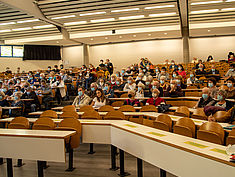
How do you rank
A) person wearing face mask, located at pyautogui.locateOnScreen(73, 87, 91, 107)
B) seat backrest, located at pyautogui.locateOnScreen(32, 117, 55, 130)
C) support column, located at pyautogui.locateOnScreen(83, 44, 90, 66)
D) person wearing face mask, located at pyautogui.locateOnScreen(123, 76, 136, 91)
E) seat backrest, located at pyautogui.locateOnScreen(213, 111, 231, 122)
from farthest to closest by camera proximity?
support column, located at pyautogui.locateOnScreen(83, 44, 90, 66) → person wearing face mask, located at pyautogui.locateOnScreen(123, 76, 136, 91) → person wearing face mask, located at pyautogui.locateOnScreen(73, 87, 91, 107) → seat backrest, located at pyautogui.locateOnScreen(32, 117, 55, 130) → seat backrest, located at pyautogui.locateOnScreen(213, 111, 231, 122)

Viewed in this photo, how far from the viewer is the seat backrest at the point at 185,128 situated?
3977 millimetres

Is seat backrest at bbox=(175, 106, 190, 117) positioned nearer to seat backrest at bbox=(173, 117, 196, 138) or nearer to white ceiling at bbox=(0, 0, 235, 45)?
seat backrest at bbox=(173, 117, 196, 138)

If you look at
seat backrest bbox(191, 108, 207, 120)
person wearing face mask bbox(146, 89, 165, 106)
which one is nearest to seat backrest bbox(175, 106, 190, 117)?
seat backrest bbox(191, 108, 207, 120)

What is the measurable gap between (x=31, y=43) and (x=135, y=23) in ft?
31.8

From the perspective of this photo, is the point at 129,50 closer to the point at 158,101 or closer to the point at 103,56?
the point at 103,56

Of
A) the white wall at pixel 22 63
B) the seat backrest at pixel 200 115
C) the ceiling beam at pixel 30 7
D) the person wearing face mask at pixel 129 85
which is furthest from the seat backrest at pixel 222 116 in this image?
the white wall at pixel 22 63

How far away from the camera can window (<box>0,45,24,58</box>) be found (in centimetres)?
2083

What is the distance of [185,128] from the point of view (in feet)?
13.1

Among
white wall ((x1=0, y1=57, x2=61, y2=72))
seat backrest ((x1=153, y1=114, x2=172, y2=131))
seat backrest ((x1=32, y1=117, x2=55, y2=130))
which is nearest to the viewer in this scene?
seat backrest ((x1=153, y1=114, x2=172, y2=131))

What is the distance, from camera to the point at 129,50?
73.1 feet

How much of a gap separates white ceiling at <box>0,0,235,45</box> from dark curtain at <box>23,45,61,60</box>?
4.53 ft

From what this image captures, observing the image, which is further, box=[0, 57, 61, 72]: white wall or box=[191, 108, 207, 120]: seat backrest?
box=[0, 57, 61, 72]: white wall

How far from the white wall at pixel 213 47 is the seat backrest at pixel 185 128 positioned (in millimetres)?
17862

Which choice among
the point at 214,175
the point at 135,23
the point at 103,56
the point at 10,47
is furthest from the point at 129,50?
the point at 214,175
